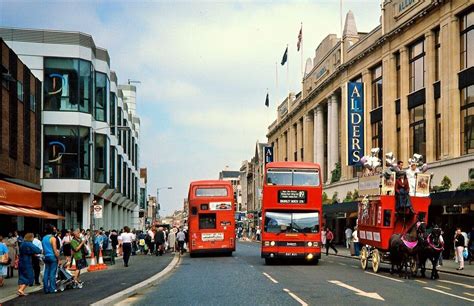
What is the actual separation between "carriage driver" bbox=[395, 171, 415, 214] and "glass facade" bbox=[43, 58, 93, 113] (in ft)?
94.4

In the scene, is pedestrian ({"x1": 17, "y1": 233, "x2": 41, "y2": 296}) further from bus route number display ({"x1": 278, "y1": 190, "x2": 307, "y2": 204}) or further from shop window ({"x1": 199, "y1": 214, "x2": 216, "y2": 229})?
shop window ({"x1": 199, "y1": 214, "x2": 216, "y2": 229})

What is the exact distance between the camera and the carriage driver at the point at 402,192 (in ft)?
70.6

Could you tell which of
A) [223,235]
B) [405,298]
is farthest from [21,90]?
[405,298]

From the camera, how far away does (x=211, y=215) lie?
113 feet

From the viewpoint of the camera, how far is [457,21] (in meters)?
33.6

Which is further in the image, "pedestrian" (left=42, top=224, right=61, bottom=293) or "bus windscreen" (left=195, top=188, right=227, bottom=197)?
"bus windscreen" (left=195, top=188, right=227, bottom=197)

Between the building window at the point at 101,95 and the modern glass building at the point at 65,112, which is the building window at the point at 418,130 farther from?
the building window at the point at 101,95

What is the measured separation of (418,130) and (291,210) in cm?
1551

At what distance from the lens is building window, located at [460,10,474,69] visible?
3225 centimetres

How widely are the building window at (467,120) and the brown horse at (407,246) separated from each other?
507 inches

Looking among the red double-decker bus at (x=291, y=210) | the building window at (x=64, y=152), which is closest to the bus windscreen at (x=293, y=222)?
the red double-decker bus at (x=291, y=210)

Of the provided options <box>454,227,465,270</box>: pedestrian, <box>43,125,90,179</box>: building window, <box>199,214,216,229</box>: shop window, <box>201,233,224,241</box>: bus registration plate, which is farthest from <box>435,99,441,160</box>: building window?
<box>43,125,90,179</box>: building window

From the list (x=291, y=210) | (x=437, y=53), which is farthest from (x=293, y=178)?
(x=437, y=53)

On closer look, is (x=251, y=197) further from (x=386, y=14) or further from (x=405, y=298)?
(x=405, y=298)
